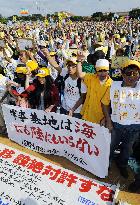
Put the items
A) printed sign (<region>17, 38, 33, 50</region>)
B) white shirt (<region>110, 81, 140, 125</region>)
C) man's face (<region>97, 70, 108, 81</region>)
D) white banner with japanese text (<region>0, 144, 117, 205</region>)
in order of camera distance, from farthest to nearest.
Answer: printed sign (<region>17, 38, 33, 50</region>), man's face (<region>97, 70, 108, 81</region>), white shirt (<region>110, 81, 140, 125</region>), white banner with japanese text (<region>0, 144, 117, 205</region>)

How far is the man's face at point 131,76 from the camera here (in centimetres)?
427

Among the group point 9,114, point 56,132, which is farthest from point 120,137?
point 9,114

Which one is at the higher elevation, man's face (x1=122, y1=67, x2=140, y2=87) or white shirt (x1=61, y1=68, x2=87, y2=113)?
man's face (x1=122, y1=67, x2=140, y2=87)

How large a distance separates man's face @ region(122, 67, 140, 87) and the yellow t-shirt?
1.50 feet

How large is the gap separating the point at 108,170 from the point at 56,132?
1.11m

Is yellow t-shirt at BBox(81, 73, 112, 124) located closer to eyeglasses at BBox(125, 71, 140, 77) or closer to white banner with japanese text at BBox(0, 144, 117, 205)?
eyeglasses at BBox(125, 71, 140, 77)

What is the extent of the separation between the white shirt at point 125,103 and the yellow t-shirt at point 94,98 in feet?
0.74

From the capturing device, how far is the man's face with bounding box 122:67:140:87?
14.0 feet

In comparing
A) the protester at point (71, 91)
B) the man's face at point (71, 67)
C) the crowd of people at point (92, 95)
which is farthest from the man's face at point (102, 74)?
the man's face at point (71, 67)

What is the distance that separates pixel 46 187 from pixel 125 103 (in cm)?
163

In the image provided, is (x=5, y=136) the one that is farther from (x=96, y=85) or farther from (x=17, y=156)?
(x=96, y=85)

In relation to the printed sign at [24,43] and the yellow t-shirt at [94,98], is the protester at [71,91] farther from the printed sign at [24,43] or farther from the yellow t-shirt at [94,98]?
the printed sign at [24,43]

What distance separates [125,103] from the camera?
442cm

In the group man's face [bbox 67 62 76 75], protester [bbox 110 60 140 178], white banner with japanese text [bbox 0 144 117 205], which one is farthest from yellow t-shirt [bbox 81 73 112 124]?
white banner with japanese text [bbox 0 144 117 205]
